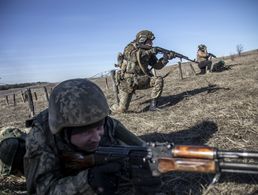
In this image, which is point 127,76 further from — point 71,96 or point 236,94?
point 71,96

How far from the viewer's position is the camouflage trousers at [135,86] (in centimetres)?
987

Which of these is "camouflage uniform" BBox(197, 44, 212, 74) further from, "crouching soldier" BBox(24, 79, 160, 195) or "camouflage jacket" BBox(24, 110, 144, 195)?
"camouflage jacket" BBox(24, 110, 144, 195)

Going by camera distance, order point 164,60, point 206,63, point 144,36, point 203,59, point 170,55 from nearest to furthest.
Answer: point 144,36
point 164,60
point 170,55
point 206,63
point 203,59

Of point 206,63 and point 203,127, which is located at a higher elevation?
point 206,63

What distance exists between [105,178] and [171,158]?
A: 1.96ft

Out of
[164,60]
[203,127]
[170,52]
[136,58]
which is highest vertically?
[170,52]

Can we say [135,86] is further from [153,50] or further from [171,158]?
[171,158]

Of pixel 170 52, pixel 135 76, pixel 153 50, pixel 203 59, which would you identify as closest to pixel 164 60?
pixel 153 50

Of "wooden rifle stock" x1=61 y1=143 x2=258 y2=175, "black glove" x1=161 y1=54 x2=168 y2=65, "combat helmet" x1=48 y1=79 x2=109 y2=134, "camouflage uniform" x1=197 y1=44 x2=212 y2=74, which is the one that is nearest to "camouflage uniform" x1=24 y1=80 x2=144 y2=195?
"combat helmet" x1=48 y1=79 x2=109 y2=134

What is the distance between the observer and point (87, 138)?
3461 millimetres

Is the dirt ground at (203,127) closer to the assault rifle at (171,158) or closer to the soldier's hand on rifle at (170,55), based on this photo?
the assault rifle at (171,158)

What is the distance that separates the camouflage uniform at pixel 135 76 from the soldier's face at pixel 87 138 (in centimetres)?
638

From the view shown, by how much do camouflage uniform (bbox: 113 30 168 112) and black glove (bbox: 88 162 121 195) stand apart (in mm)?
6833

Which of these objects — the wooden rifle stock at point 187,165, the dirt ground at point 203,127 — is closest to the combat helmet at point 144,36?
the dirt ground at point 203,127
